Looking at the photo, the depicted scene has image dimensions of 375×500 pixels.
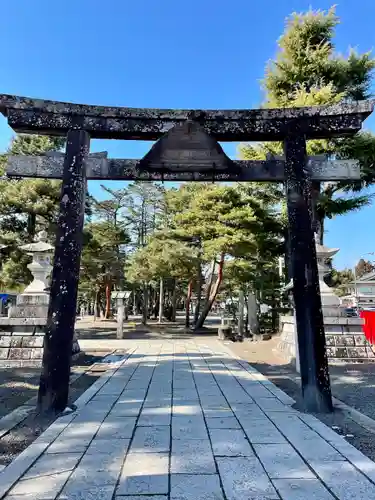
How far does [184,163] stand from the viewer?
5.02 meters

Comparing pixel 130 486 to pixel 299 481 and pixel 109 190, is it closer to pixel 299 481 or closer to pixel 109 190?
pixel 299 481

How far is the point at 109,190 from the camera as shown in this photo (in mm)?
29875

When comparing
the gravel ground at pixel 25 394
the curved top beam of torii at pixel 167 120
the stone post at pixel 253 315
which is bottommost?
the gravel ground at pixel 25 394

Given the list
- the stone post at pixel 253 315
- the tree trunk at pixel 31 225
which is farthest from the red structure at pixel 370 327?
the tree trunk at pixel 31 225

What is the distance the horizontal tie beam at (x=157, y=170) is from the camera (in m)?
5.18

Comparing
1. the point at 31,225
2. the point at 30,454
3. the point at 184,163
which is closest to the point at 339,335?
the point at 184,163

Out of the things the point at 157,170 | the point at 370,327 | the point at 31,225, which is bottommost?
the point at 370,327

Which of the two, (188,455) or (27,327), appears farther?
(27,327)

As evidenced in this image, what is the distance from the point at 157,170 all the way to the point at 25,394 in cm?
420

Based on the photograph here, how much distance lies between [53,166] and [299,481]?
15.5 ft

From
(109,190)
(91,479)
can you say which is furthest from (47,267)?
(109,190)

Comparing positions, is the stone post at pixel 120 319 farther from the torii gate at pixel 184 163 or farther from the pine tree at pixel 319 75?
the torii gate at pixel 184 163

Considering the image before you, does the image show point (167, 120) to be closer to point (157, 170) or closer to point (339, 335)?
point (157, 170)

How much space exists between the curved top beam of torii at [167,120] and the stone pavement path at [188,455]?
3.78 m
